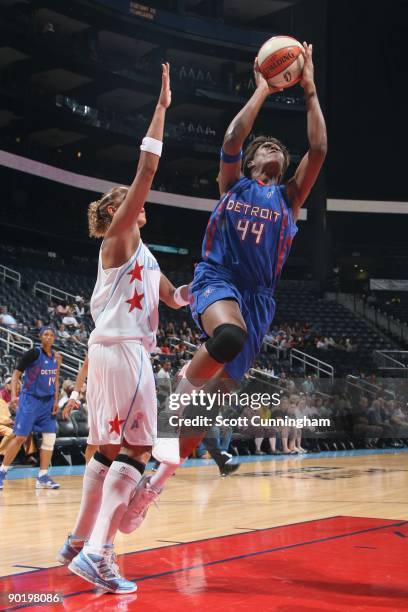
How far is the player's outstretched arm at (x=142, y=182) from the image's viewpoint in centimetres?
413

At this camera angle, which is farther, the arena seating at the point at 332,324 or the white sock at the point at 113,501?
the arena seating at the point at 332,324

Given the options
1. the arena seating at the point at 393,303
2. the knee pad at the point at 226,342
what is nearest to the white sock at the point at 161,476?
the knee pad at the point at 226,342

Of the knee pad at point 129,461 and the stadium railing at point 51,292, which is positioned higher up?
the stadium railing at point 51,292

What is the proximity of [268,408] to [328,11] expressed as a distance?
21.5 meters

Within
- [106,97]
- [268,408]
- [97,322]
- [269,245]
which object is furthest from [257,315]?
[106,97]

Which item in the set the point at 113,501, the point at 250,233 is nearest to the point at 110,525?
the point at 113,501

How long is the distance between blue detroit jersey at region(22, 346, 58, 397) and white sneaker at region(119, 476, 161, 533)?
5.54 metres

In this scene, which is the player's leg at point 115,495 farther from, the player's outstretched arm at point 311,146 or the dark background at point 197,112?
the dark background at point 197,112

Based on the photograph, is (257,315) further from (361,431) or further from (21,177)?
(21,177)

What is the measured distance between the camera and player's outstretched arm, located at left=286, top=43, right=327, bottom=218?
4.57 m

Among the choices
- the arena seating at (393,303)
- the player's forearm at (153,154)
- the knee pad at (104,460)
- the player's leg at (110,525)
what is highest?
the arena seating at (393,303)

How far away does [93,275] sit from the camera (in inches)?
1053

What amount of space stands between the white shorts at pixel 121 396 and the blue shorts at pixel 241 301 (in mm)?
431

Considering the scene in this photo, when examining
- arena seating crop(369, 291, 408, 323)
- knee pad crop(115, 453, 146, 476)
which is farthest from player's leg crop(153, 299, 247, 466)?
arena seating crop(369, 291, 408, 323)
